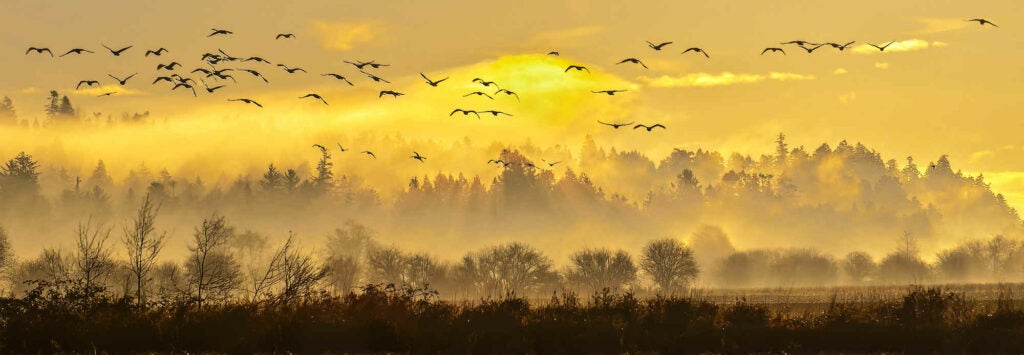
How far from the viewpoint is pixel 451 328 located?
106 feet

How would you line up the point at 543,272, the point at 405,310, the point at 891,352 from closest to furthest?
1. the point at 891,352
2. the point at 405,310
3. the point at 543,272

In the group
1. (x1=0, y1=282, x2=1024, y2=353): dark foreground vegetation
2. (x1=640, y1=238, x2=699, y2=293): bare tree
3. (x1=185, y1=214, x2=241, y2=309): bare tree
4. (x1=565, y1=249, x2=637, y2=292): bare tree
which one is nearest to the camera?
(x1=0, y1=282, x2=1024, y2=353): dark foreground vegetation

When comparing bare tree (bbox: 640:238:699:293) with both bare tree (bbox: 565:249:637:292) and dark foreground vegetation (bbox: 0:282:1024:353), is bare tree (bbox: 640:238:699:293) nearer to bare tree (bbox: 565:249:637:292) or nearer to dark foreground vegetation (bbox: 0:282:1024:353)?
bare tree (bbox: 565:249:637:292)

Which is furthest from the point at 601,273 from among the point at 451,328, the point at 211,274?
the point at 451,328

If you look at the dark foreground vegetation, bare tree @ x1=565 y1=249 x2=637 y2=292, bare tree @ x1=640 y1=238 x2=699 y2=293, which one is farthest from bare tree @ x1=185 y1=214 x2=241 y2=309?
bare tree @ x1=640 y1=238 x2=699 y2=293

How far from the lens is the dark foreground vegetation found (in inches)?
1236

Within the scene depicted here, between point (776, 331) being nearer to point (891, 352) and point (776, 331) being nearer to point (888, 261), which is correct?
point (891, 352)

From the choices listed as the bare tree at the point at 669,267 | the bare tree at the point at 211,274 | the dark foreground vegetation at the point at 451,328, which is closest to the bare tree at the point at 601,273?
the bare tree at the point at 669,267

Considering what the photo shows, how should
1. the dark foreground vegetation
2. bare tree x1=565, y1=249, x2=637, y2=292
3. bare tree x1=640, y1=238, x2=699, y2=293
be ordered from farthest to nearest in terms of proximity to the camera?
1. bare tree x1=640, y1=238, x2=699, y2=293
2. bare tree x1=565, y1=249, x2=637, y2=292
3. the dark foreground vegetation

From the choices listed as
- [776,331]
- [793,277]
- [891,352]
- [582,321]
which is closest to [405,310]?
[582,321]

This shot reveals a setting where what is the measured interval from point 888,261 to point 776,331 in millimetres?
161271

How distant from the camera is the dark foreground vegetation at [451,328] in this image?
3141cm

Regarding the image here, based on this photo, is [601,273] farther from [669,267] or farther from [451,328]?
[451,328]

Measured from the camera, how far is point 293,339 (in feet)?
104
